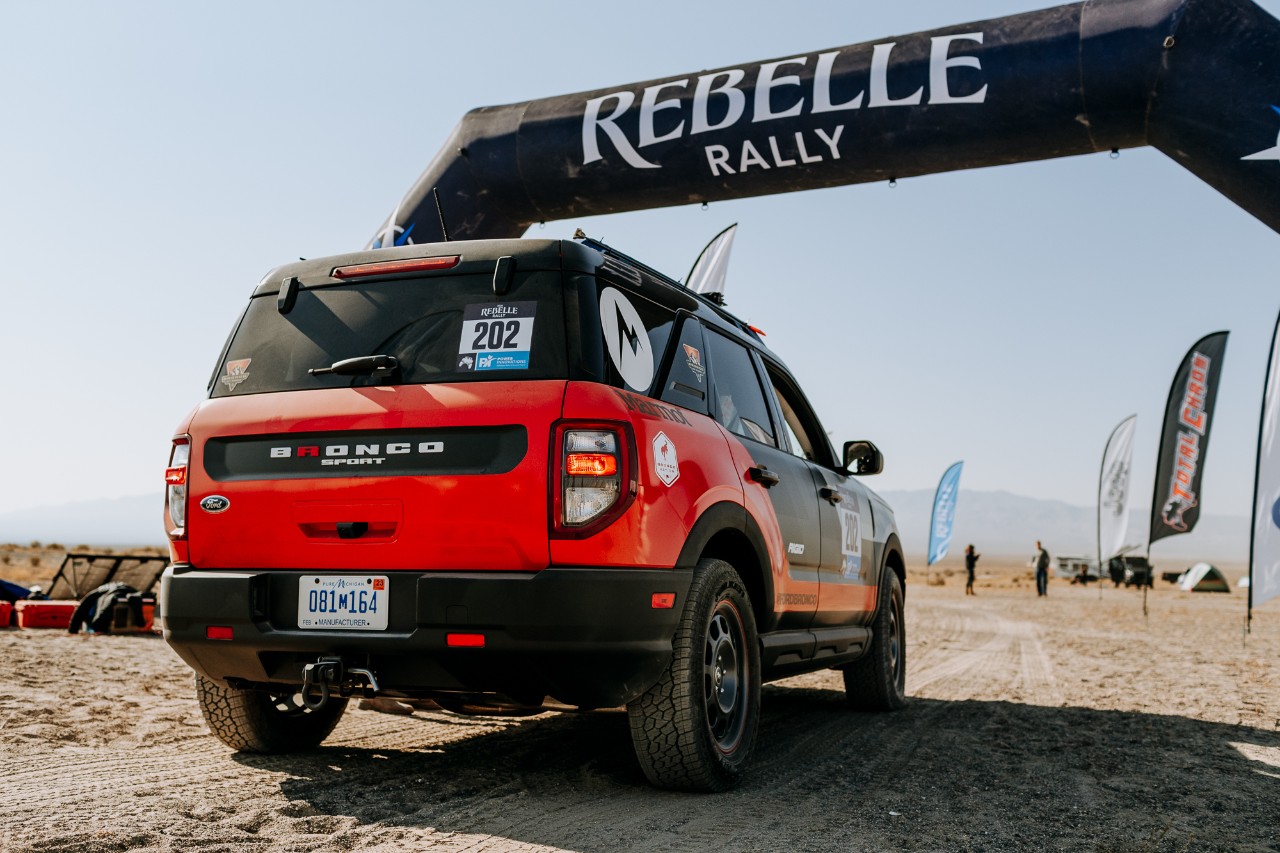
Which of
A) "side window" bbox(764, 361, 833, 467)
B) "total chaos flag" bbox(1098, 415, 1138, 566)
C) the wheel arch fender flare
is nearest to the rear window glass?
the wheel arch fender flare

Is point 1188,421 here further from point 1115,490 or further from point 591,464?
point 591,464

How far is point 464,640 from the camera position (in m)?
3.52

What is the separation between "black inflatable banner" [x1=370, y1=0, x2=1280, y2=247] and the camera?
666 cm

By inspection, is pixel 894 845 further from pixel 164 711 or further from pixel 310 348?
pixel 164 711

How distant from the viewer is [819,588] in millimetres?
5469

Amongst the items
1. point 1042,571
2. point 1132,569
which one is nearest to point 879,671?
point 1042,571

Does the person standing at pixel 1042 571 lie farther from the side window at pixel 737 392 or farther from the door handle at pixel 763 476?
the door handle at pixel 763 476

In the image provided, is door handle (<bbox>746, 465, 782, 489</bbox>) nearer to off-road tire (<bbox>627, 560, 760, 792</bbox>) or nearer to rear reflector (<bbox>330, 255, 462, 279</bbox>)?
off-road tire (<bbox>627, 560, 760, 792</bbox>)

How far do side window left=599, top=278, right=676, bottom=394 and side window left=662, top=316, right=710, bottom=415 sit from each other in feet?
0.30

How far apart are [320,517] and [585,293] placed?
125cm

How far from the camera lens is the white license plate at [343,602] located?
3641 millimetres

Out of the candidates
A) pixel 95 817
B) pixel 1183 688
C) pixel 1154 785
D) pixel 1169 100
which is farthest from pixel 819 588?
pixel 1183 688

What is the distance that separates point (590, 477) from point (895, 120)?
5191 mm

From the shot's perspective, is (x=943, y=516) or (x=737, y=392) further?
(x=943, y=516)
